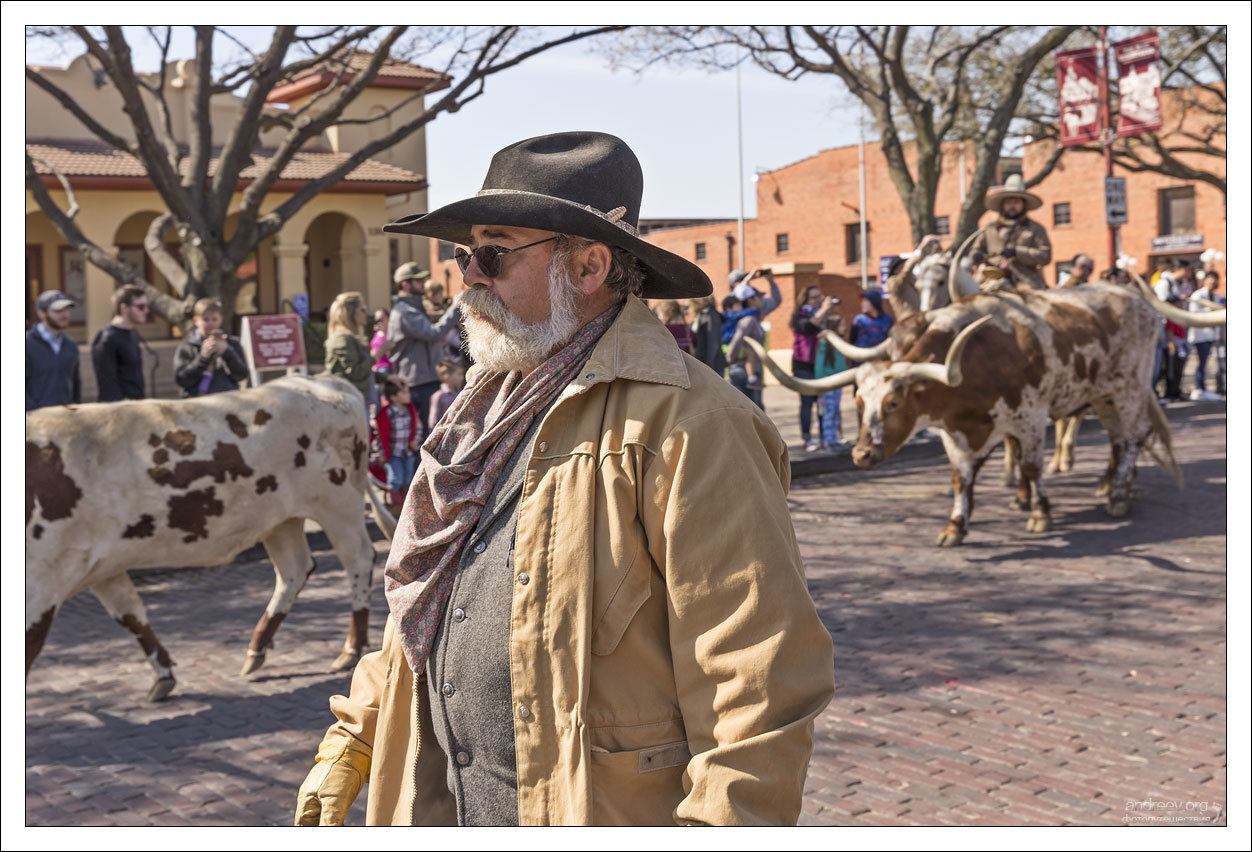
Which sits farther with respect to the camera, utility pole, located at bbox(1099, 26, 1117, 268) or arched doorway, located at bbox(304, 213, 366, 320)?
arched doorway, located at bbox(304, 213, 366, 320)

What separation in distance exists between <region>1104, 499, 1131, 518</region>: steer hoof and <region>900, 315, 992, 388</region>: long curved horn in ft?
7.52

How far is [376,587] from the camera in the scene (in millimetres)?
8695

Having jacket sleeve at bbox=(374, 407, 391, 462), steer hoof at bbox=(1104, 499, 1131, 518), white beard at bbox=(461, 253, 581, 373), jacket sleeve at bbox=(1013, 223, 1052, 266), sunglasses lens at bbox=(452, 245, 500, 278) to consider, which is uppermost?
jacket sleeve at bbox=(1013, 223, 1052, 266)

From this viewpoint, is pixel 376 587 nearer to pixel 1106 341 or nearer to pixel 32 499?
pixel 32 499

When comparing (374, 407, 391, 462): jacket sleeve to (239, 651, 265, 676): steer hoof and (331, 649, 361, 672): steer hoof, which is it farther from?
(239, 651, 265, 676): steer hoof

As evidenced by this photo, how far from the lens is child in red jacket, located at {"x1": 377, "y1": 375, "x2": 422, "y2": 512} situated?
35.0 ft

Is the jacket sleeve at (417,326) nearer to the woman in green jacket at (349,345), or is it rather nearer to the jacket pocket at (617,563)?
the woman in green jacket at (349,345)

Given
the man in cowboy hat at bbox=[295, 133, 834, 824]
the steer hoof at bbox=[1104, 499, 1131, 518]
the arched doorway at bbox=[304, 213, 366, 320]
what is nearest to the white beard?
the man in cowboy hat at bbox=[295, 133, 834, 824]

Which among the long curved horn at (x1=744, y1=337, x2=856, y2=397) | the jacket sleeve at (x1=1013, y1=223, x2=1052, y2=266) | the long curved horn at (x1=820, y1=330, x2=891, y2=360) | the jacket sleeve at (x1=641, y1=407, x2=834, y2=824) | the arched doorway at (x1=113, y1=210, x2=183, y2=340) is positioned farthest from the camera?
the arched doorway at (x1=113, y1=210, x2=183, y2=340)

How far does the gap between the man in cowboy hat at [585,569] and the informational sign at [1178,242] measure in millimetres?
44681

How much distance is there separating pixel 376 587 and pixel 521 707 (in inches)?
262

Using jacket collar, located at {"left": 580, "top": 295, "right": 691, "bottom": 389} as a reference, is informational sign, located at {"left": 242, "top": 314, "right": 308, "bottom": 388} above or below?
above

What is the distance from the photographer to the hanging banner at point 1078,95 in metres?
17.7

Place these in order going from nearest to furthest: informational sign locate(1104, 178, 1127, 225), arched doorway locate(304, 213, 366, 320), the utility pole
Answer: the utility pole → informational sign locate(1104, 178, 1127, 225) → arched doorway locate(304, 213, 366, 320)
